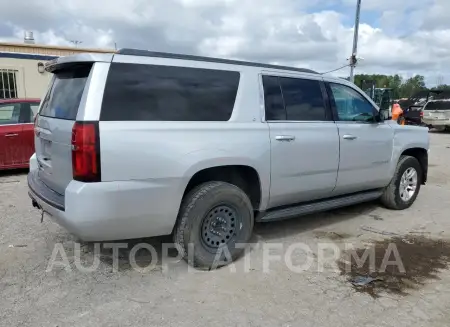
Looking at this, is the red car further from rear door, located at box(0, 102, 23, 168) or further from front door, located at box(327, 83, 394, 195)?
front door, located at box(327, 83, 394, 195)

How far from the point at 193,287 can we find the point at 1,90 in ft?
51.7

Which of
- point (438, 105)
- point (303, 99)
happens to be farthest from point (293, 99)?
point (438, 105)

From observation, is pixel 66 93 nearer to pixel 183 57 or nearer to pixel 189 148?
pixel 183 57

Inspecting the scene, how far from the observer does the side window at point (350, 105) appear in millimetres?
4984

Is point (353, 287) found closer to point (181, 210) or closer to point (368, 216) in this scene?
point (181, 210)

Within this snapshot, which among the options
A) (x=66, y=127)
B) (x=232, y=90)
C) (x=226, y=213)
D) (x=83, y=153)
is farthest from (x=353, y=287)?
(x=66, y=127)

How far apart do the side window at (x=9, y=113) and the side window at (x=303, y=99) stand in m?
6.04

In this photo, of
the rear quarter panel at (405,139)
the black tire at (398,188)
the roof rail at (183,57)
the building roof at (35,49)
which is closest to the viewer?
the roof rail at (183,57)

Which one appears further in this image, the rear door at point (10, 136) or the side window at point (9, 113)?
the side window at point (9, 113)

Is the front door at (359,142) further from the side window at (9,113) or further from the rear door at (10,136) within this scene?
the side window at (9,113)

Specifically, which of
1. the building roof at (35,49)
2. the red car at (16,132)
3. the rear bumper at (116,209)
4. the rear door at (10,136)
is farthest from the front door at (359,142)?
the building roof at (35,49)

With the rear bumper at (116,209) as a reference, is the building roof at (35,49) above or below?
above

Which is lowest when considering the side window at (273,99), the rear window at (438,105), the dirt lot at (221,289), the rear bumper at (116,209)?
the dirt lot at (221,289)

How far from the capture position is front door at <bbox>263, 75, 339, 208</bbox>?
423 centimetres
